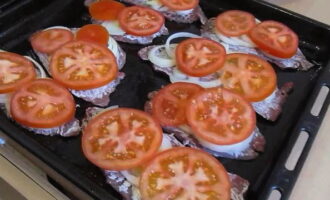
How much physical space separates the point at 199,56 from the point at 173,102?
18 centimetres

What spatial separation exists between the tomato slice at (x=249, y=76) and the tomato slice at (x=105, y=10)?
1.27 feet

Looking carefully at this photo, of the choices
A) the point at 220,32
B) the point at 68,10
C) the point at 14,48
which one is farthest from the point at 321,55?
the point at 14,48

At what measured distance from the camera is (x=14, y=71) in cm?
108

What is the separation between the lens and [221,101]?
3.26 ft

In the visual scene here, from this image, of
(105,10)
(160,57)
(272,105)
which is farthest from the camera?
(105,10)

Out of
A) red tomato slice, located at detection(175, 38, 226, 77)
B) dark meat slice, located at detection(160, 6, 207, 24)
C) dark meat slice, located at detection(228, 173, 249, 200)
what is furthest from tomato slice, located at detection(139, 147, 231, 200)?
dark meat slice, located at detection(160, 6, 207, 24)

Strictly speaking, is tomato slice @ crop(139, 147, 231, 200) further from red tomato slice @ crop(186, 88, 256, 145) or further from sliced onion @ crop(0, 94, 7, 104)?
sliced onion @ crop(0, 94, 7, 104)

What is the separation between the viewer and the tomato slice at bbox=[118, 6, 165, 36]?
122 centimetres

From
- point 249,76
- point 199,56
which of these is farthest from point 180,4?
point 249,76

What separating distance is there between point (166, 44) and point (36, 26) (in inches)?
15.9

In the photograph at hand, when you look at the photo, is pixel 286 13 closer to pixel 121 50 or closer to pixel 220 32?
pixel 220 32

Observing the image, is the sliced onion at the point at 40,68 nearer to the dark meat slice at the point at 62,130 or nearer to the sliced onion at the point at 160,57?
the dark meat slice at the point at 62,130

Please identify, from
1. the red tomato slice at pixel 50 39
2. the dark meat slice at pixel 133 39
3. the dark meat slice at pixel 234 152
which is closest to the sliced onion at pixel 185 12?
the dark meat slice at pixel 133 39

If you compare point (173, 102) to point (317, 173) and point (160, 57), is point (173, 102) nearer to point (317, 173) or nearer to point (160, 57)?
point (160, 57)
